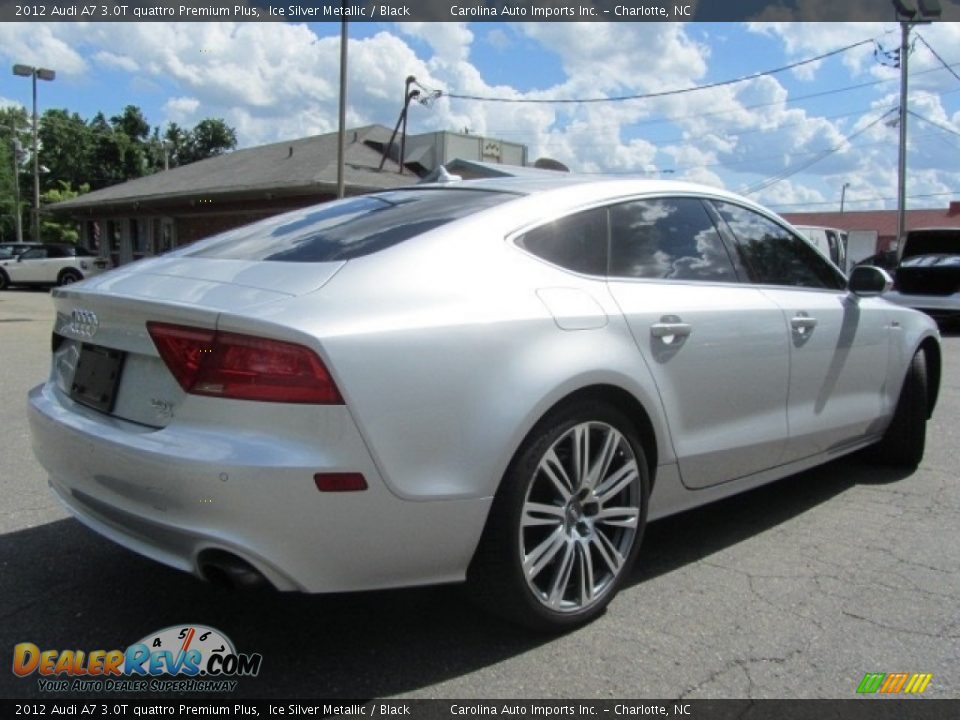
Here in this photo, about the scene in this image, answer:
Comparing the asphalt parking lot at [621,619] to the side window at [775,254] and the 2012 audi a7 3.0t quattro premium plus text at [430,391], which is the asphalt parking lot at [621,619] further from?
the side window at [775,254]

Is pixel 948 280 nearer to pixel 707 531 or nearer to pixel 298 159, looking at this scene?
pixel 707 531

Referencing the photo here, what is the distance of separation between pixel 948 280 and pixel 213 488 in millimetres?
16487

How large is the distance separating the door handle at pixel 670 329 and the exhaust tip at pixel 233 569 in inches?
62.3

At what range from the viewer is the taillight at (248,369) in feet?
7.36

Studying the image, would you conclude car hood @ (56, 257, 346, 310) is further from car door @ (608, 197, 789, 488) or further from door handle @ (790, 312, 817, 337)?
door handle @ (790, 312, 817, 337)

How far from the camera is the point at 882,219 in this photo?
65.2 m

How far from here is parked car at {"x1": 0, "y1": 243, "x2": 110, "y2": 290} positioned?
26.6 metres

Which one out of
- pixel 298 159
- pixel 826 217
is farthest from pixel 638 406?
pixel 826 217

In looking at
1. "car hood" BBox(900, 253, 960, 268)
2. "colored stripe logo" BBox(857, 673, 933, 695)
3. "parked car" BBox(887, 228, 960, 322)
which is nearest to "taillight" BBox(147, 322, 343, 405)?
"colored stripe logo" BBox(857, 673, 933, 695)

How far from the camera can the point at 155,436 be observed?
7.89 ft

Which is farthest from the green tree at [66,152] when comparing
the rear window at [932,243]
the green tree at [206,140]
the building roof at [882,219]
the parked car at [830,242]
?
the rear window at [932,243]

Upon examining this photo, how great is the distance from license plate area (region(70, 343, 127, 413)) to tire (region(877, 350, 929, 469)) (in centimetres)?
410

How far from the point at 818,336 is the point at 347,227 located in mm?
2253

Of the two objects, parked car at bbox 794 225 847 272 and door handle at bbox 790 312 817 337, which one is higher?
parked car at bbox 794 225 847 272
